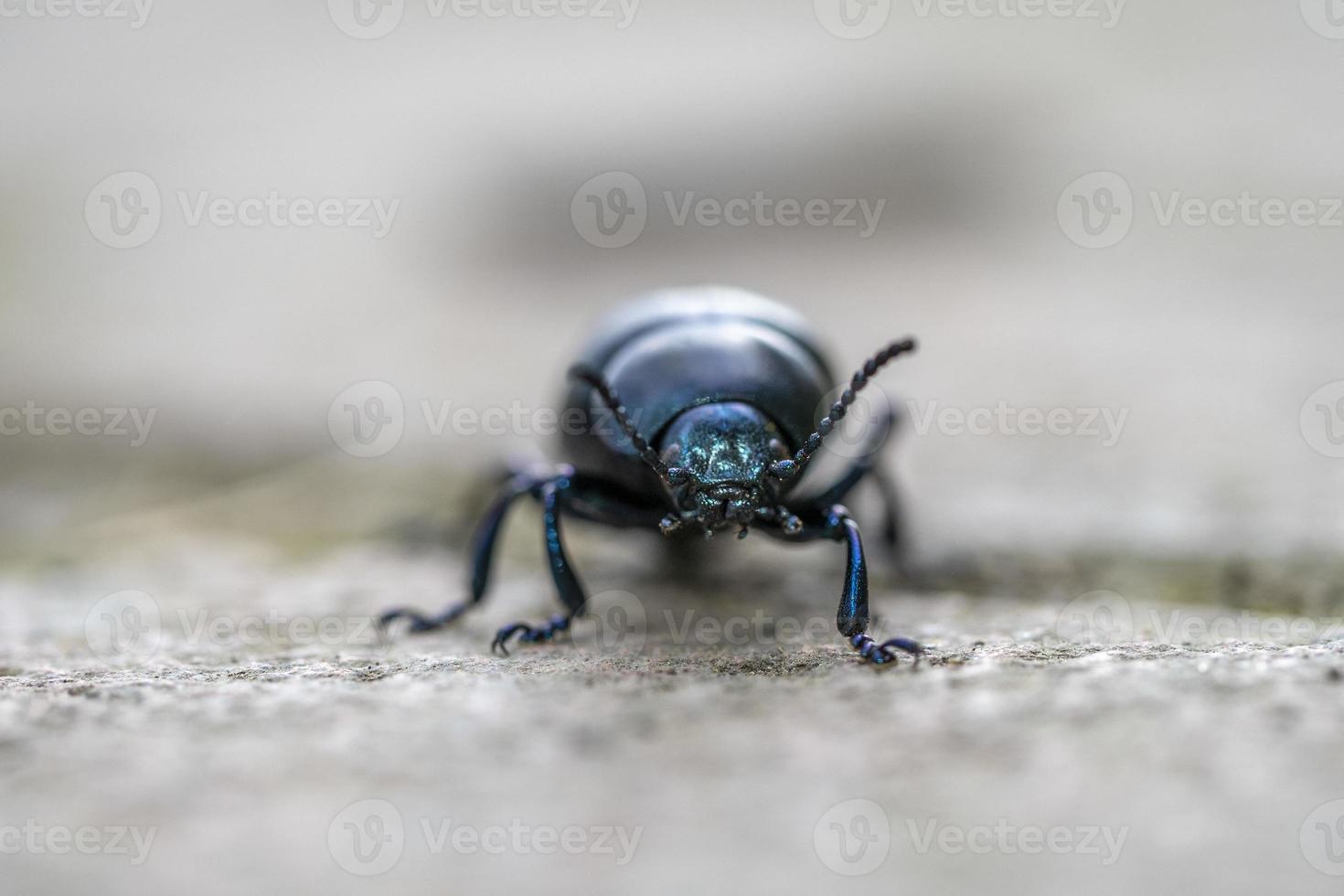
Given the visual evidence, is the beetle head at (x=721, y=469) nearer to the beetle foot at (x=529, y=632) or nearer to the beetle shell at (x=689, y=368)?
the beetle shell at (x=689, y=368)

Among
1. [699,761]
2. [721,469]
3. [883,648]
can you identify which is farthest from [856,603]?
[699,761]

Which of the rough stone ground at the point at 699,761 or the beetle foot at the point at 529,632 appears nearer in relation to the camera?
the rough stone ground at the point at 699,761

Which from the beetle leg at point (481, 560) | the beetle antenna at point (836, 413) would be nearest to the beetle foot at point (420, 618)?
the beetle leg at point (481, 560)

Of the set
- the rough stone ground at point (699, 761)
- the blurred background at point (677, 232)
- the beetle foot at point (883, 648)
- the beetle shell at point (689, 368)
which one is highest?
the blurred background at point (677, 232)

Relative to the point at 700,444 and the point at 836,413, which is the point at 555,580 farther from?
the point at 836,413

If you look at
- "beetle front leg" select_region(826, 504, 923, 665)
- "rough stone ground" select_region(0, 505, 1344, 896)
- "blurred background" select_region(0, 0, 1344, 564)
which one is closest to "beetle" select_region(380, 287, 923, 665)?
"beetle front leg" select_region(826, 504, 923, 665)

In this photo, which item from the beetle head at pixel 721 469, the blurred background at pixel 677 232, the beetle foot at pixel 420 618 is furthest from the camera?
the blurred background at pixel 677 232
